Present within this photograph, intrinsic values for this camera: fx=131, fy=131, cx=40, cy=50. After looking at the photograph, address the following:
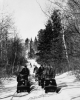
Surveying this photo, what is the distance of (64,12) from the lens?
191 inches

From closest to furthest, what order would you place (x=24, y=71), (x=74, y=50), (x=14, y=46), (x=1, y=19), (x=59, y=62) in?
1. (x=74, y=50)
2. (x=24, y=71)
3. (x=1, y=19)
4. (x=59, y=62)
5. (x=14, y=46)

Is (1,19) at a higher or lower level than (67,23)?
higher

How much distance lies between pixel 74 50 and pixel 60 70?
23918 mm

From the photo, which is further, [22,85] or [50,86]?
[22,85]

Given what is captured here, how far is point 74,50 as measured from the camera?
19.7 feet

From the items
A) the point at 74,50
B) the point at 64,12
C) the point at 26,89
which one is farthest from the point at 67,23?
the point at 26,89

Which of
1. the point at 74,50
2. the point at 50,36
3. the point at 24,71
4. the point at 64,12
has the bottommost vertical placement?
the point at 24,71

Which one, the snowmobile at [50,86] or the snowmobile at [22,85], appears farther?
the snowmobile at [22,85]

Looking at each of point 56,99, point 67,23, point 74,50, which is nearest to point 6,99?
point 56,99

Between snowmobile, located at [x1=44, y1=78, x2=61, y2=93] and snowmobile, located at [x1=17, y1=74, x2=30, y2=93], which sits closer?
snowmobile, located at [x1=44, y1=78, x2=61, y2=93]

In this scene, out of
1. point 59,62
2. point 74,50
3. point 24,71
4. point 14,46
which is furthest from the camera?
point 14,46

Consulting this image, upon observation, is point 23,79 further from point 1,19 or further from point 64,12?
point 1,19

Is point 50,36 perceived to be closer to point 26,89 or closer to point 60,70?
point 60,70

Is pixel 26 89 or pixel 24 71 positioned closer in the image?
pixel 26 89
